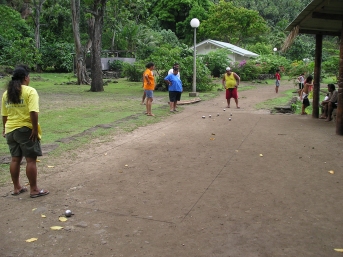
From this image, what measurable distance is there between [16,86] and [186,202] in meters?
2.63

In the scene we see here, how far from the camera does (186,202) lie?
4906mm

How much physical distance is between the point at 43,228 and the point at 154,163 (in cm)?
290

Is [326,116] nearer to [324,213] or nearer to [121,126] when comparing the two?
[121,126]

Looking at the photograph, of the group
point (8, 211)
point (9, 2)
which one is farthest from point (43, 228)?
point (9, 2)

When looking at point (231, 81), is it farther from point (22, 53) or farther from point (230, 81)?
point (22, 53)

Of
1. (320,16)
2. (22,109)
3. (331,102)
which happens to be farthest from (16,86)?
(331,102)

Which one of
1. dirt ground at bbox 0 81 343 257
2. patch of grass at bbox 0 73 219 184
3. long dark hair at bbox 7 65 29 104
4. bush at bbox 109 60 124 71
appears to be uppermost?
bush at bbox 109 60 124 71

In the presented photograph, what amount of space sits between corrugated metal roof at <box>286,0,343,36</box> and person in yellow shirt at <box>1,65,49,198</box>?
6.47m

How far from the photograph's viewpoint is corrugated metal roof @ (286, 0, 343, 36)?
8695mm

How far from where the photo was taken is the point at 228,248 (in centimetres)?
370

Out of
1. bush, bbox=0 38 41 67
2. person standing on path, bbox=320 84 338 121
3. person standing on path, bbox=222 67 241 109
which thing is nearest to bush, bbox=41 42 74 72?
bush, bbox=0 38 41 67

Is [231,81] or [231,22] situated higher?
[231,22]

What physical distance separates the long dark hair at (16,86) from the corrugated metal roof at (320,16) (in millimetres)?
6450

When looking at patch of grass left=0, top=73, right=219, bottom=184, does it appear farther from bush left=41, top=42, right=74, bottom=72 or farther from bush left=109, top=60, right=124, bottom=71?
bush left=41, top=42, right=74, bottom=72
